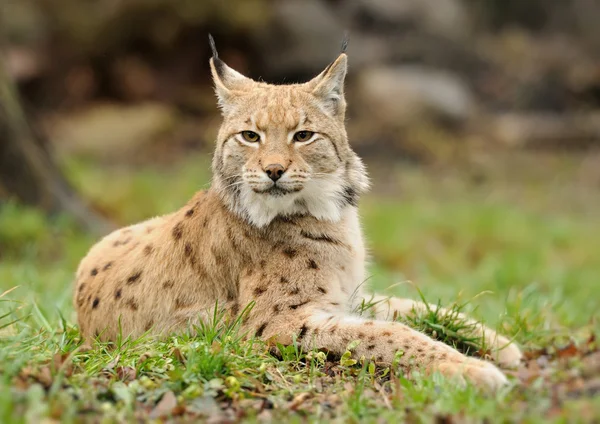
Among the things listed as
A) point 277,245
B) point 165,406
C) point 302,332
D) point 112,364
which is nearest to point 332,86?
point 277,245

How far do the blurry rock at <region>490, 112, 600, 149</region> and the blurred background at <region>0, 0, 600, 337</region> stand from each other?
46 millimetres

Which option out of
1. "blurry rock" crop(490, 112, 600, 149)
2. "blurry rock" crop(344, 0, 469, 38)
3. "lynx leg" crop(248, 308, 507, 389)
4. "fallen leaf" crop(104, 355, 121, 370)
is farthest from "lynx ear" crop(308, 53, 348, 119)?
"blurry rock" crop(344, 0, 469, 38)

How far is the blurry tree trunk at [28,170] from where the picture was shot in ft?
37.5

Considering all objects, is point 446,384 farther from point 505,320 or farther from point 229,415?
point 505,320

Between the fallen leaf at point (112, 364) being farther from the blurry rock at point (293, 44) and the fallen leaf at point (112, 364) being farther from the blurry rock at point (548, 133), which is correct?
the blurry rock at point (548, 133)

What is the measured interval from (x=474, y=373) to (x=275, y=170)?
181cm

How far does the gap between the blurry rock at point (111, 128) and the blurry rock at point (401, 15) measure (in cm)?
587

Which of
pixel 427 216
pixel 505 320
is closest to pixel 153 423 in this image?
pixel 505 320

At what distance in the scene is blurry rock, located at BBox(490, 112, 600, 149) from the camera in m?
18.8

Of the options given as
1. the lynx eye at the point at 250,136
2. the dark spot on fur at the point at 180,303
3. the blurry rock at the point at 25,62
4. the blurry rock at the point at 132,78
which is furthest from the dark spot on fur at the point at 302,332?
the blurry rock at the point at 25,62

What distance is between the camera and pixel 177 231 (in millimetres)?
6027

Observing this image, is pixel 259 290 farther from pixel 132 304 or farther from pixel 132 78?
pixel 132 78

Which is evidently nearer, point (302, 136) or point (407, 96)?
point (302, 136)

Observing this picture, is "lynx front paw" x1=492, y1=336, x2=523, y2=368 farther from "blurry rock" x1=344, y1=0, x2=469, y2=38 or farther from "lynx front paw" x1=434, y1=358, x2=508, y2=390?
"blurry rock" x1=344, y1=0, x2=469, y2=38
